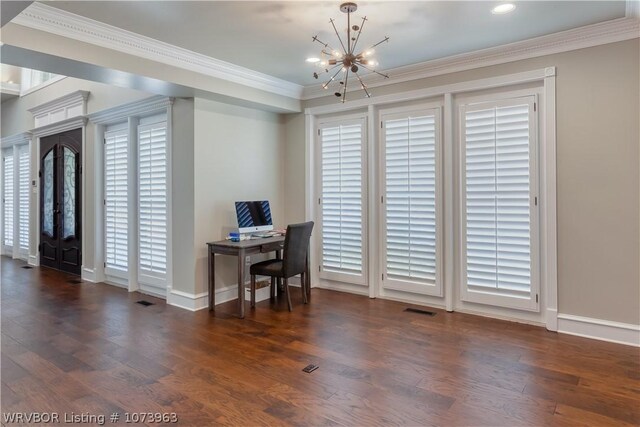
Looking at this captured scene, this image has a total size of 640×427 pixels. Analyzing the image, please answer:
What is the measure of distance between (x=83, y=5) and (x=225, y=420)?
3.00 m

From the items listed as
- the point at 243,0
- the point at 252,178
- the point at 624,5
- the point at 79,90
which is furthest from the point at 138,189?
the point at 624,5

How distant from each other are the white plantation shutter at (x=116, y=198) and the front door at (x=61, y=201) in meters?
0.77

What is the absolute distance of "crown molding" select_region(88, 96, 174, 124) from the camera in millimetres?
4651

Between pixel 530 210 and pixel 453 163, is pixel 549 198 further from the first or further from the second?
pixel 453 163

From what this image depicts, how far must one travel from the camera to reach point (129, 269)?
17.2 ft

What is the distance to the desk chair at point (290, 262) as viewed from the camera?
14.0 ft

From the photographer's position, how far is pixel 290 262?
431 centimetres

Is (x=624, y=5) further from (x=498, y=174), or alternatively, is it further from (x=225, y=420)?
(x=225, y=420)

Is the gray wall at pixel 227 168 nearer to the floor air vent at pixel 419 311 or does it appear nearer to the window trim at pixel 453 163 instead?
the window trim at pixel 453 163

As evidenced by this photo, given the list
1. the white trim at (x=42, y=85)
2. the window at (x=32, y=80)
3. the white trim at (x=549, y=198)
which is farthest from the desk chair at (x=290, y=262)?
the window at (x=32, y=80)

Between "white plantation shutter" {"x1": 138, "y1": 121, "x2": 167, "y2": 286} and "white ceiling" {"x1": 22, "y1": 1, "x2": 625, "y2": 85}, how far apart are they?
5.01ft

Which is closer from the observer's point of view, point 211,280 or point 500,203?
point 500,203

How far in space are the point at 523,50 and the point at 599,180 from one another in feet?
4.49

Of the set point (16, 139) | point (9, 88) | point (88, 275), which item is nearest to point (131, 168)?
point (88, 275)
